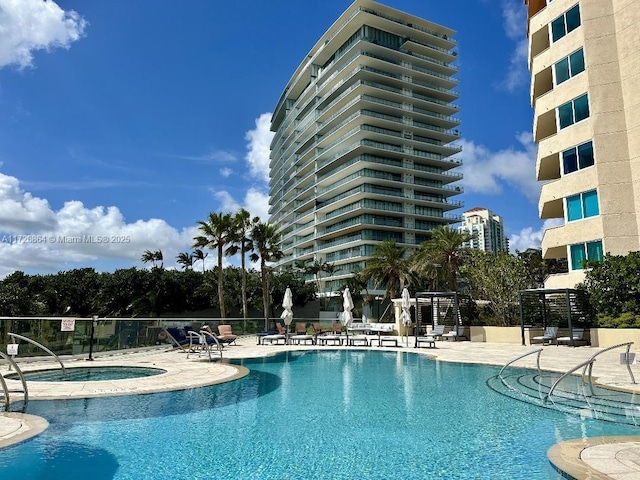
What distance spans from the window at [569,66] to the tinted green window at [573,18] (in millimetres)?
1693

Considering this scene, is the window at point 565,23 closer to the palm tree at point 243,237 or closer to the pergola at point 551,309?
the pergola at point 551,309

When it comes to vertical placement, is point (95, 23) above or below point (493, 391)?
above

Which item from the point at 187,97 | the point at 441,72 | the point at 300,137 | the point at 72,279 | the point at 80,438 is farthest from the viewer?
the point at 300,137

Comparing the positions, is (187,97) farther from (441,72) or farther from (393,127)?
(441,72)

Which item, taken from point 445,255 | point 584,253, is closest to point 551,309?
point 584,253

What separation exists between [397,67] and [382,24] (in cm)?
782

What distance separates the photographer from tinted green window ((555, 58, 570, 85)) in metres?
25.8

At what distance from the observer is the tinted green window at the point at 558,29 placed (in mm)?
26359

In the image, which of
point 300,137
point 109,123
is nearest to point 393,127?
point 300,137

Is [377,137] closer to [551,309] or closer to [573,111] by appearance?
[573,111]

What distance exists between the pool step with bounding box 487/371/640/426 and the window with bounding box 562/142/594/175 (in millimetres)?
16301

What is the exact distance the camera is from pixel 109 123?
21859mm

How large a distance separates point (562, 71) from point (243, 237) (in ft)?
85.7

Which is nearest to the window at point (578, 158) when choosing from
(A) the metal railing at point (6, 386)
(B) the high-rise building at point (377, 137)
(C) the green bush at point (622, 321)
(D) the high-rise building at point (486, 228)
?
(C) the green bush at point (622, 321)
